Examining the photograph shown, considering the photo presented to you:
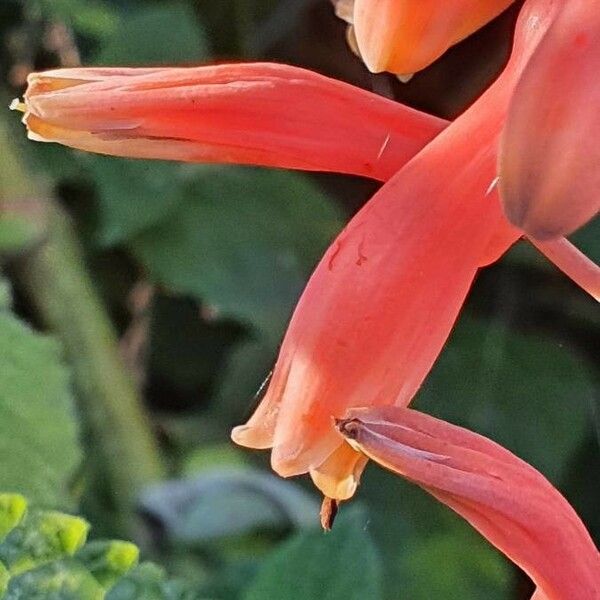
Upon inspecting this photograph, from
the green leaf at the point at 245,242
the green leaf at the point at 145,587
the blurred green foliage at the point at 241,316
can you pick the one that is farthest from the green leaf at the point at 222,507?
the green leaf at the point at 145,587

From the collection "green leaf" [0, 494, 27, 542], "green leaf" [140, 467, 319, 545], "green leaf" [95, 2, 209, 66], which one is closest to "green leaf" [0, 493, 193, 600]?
"green leaf" [0, 494, 27, 542]

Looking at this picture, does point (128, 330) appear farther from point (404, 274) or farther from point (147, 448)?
point (404, 274)

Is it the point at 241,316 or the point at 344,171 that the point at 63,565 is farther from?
the point at 241,316

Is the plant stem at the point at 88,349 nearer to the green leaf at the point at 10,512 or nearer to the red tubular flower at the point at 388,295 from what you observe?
the green leaf at the point at 10,512

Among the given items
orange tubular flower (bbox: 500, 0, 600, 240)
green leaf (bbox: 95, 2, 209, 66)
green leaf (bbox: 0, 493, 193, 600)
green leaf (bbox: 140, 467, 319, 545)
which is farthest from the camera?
green leaf (bbox: 95, 2, 209, 66)

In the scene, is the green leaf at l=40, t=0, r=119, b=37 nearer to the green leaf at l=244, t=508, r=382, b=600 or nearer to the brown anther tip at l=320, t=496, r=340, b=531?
the green leaf at l=244, t=508, r=382, b=600

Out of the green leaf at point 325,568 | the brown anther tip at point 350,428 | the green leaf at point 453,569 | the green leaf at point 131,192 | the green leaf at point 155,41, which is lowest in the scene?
the green leaf at point 453,569
